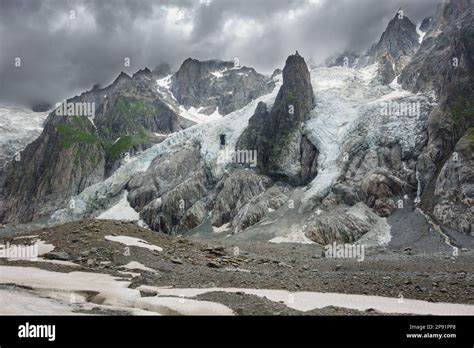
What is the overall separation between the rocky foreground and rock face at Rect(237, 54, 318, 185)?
70890mm

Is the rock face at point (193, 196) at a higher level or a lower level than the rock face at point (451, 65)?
lower

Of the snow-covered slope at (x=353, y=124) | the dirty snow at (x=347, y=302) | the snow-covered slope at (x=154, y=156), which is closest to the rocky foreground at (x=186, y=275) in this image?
the dirty snow at (x=347, y=302)

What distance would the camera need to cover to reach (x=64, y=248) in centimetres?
3538

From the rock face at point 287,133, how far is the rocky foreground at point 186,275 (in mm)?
70890

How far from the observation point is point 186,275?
29.5 meters

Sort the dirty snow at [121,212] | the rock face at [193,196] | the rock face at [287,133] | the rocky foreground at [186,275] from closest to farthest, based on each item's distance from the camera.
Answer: the rocky foreground at [186,275], the rock face at [193,196], the rock face at [287,133], the dirty snow at [121,212]

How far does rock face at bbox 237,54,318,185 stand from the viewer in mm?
115375

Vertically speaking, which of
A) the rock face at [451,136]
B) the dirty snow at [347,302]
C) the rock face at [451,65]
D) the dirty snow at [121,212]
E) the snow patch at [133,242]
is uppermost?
the rock face at [451,65]

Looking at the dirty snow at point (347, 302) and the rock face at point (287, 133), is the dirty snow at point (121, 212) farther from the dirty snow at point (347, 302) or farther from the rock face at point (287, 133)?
the dirty snow at point (347, 302)

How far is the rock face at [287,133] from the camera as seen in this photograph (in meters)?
115

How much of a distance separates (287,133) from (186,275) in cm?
9862

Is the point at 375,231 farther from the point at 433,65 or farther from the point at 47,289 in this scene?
the point at 433,65
